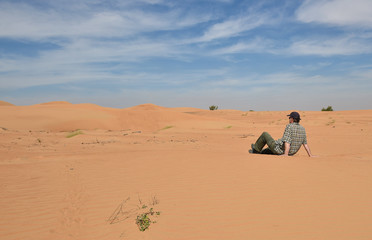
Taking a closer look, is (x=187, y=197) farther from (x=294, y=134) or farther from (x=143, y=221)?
(x=294, y=134)

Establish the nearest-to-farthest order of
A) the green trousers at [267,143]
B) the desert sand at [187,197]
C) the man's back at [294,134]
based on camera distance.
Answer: the desert sand at [187,197] < the man's back at [294,134] < the green trousers at [267,143]

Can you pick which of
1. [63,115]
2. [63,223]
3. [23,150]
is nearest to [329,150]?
[63,223]

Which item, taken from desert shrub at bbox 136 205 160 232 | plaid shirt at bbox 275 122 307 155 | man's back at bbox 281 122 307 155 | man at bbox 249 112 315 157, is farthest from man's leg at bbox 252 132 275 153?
desert shrub at bbox 136 205 160 232

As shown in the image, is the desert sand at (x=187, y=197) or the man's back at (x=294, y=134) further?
the man's back at (x=294, y=134)

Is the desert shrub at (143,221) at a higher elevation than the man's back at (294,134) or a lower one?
lower

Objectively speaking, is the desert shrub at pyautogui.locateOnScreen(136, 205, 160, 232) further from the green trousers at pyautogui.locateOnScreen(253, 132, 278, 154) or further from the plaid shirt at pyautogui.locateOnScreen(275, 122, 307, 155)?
the green trousers at pyautogui.locateOnScreen(253, 132, 278, 154)

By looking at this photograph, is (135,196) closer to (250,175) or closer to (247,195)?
(247,195)

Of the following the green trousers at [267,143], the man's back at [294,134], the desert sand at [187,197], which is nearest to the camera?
the desert sand at [187,197]

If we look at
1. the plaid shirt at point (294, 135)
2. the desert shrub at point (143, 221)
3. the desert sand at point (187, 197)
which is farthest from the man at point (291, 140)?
the desert shrub at point (143, 221)

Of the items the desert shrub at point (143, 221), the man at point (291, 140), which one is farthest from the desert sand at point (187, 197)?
the man at point (291, 140)

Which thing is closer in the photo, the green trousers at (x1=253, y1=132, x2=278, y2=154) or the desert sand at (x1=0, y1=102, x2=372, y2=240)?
the desert sand at (x1=0, y1=102, x2=372, y2=240)

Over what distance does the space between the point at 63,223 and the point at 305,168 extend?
4789 millimetres

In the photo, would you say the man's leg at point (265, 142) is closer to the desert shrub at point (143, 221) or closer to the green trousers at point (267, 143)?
the green trousers at point (267, 143)

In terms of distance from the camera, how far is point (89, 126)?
21391 millimetres
